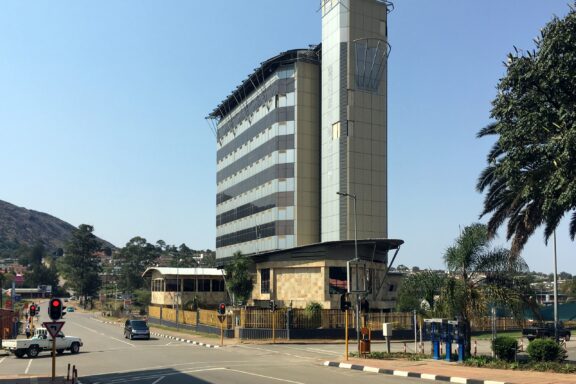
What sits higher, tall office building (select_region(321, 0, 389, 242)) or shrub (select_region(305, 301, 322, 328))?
tall office building (select_region(321, 0, 389, 242))

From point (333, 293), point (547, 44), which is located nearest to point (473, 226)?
point (547, 44)

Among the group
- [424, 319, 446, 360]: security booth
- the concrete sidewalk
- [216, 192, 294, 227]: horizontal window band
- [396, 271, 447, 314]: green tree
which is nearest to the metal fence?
[396, 271, 447, 314]: green tree

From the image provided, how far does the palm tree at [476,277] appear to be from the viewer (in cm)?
2762

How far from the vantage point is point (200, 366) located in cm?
2764

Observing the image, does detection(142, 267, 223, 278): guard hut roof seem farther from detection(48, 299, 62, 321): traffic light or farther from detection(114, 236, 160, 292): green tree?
detection(114, 236, 160, 292): green tree

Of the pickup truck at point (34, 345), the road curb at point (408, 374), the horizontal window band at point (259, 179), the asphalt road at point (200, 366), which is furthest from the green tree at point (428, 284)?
the horizontal window band at point (259, 179)

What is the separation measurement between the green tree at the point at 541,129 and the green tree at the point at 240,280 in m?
46.1

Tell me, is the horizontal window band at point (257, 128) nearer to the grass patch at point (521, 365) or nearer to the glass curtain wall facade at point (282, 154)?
the glass curtain wall facade at point (282, 154)

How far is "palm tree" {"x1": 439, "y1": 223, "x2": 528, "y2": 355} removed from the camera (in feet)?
90.6

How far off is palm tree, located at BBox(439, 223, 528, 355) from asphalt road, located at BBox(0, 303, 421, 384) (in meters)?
6.16

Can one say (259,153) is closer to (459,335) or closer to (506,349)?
(459,335)

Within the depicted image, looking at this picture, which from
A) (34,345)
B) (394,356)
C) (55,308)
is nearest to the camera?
(55,308)

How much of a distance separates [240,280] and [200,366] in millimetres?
43516

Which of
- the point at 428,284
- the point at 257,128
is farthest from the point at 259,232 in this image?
the point at 428,284
